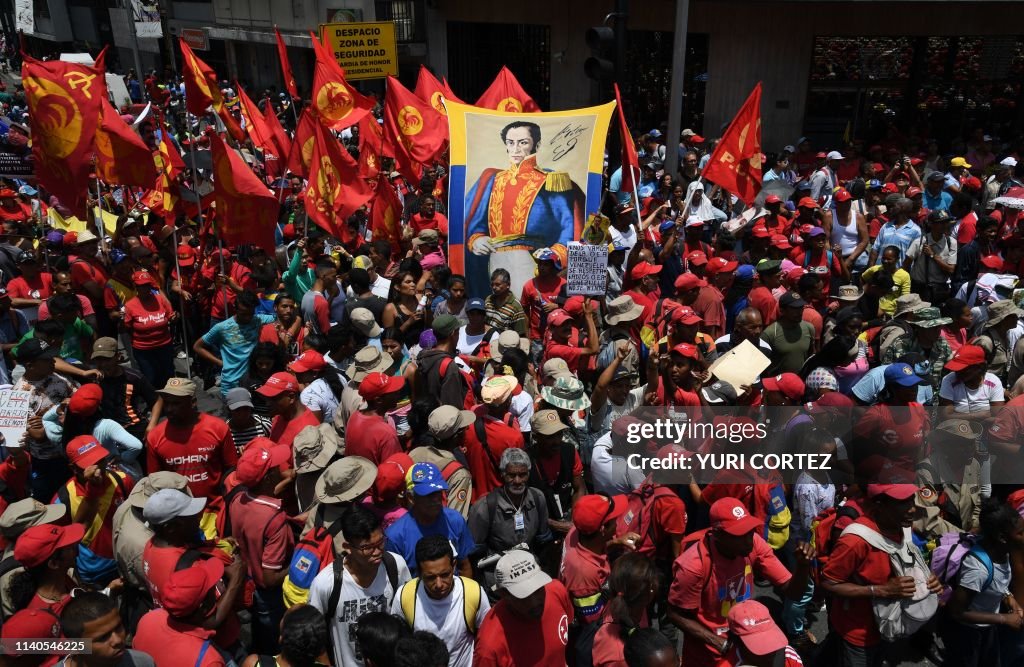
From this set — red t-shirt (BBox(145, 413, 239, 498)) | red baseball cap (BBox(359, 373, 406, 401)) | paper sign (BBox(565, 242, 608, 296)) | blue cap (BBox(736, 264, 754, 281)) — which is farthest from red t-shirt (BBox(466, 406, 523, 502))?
blue cap (BBox(736, 264, 754, 281))

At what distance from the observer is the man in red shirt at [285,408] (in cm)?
472

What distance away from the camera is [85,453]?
4.02 metres

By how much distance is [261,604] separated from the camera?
388 cm

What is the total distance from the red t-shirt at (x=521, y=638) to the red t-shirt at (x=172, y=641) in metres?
1.04

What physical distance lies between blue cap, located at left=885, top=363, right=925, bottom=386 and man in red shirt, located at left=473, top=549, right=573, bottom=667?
288 cm

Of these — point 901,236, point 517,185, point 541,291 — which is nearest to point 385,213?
point 517,185

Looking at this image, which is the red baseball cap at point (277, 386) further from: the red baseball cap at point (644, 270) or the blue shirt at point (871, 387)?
the blue shirt at point (871, 387)

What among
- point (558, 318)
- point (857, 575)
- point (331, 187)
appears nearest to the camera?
point (857, 575)

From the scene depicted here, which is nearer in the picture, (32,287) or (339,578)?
(339,578)

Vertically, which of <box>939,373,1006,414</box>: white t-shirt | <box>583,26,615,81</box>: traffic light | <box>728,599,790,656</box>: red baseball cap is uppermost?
<box>583,26,615,81</box>: traffic light

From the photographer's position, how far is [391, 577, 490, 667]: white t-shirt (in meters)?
3.25

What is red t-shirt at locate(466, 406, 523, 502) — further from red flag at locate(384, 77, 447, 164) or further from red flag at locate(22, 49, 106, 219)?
red flag at locate(384, 77, 447, 164)

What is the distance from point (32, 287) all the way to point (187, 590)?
5388 millimetres

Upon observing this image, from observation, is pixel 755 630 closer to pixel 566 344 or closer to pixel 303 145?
pixel 566 344
